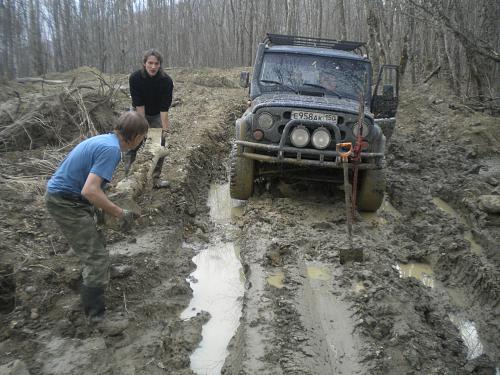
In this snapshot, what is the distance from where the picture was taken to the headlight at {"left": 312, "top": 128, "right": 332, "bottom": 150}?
5.60 meters

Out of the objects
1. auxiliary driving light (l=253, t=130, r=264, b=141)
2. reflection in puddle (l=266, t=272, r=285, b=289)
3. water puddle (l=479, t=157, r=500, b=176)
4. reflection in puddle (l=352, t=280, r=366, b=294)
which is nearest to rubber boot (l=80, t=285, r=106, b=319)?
reflection in puddle (l=266, t=272, r=285, b=289)

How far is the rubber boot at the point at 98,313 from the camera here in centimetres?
342

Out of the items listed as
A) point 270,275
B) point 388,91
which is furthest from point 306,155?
point 270,275

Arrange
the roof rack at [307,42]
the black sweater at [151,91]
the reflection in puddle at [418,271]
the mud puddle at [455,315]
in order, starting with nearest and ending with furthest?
1. the mud puddle at [455,315]
2. the reflection in puddle at [418,271]
3. the black sweater at [151,91]
4. the roof rack at [307,42]

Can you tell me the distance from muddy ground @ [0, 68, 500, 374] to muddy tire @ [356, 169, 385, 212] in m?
0.23

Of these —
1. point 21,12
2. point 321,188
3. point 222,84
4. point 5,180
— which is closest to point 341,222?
point 321,188

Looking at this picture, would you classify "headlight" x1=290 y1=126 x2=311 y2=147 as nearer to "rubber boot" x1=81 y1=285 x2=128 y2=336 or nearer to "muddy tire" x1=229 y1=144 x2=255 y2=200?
"muddy tire" x1=229 y1=144 x2=255 y2=200

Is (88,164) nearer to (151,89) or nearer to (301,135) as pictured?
(151,89)

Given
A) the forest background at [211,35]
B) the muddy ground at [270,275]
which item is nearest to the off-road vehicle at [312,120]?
the muddy ground at [270,275]

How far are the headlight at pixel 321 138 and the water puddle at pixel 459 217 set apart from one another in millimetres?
1991

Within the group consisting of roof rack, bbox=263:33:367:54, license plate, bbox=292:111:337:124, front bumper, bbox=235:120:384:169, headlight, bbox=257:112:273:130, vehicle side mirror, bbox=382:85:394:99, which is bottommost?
front bumper, bbox=235:120:384:169

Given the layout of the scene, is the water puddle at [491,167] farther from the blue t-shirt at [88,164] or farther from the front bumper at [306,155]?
the blue t-shirt at [88,164]

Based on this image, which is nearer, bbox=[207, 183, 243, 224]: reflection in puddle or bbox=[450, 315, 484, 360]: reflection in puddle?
bbox=[450, 315, 484, 360]: reflection in puddle

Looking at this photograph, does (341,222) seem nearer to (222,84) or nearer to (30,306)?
(30,306)
